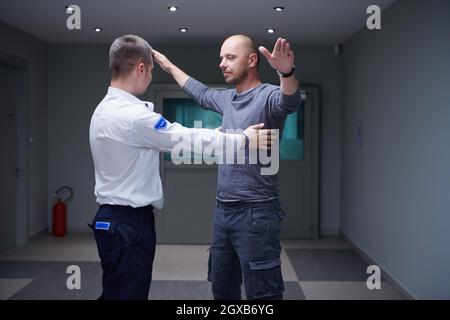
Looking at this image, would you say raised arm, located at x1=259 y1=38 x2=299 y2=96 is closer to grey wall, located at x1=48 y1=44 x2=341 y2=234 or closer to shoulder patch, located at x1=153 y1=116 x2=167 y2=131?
shoulder patch, located at x1=153 y1=116 x2=167 y2=131

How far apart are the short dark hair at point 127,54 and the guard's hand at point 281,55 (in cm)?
33

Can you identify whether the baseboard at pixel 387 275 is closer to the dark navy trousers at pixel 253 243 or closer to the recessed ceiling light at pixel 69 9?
the dark navy trousers at pixel 253 243

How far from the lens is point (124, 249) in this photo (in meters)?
1.44

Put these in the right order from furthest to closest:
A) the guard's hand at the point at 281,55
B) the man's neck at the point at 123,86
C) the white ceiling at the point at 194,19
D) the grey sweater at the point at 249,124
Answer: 1. the white ceiling at the point at 194,19
2. the grey sweater at the point at 249,124
3. the man's neck at the point at 123,86
4. the guard's hand at the point at 281,55

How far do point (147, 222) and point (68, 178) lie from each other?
3987 millimetres

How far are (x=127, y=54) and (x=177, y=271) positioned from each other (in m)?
2.70

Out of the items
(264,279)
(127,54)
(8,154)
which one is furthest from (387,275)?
(8,154)

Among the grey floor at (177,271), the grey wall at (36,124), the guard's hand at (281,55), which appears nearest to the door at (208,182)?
the grey floor at (177,271)

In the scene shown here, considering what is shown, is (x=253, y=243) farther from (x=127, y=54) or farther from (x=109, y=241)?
(x=127, y=54)

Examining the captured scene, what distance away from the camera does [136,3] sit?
11.8 feet

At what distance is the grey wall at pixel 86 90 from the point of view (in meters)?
A: 5.15

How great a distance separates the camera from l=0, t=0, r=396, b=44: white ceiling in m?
3.59
